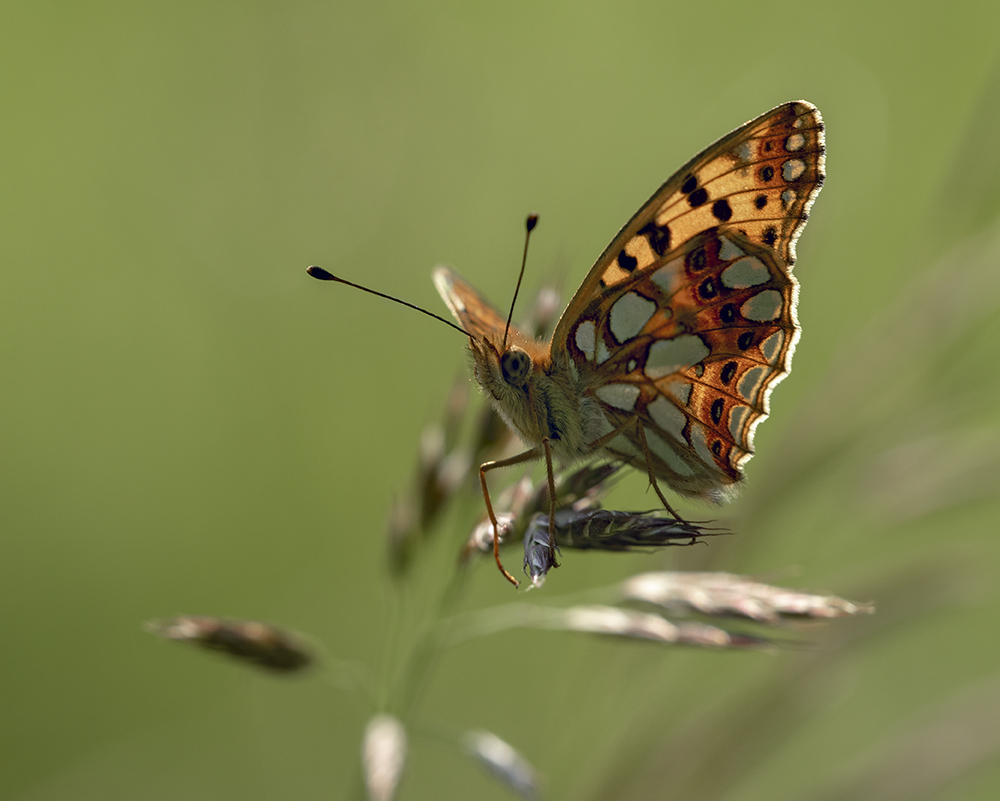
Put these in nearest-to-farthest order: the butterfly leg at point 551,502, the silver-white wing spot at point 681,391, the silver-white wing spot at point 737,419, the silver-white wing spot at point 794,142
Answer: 1. the butterfly leg at point 551,502
2. the silver-white wing spot at point 794,142
3. the silver-white wing spot at point 737,419
4. the silver-white wing spot at point 681,391

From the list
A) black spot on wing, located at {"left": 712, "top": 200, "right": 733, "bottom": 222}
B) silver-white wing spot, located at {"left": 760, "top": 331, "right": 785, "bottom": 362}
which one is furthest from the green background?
black spot on wing, located at {"left": 712, "top": 200, "right": 733, "bottom": 222}

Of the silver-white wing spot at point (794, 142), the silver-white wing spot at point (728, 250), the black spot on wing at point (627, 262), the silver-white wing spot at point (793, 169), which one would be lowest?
the black spot on wing at point (627, 262)

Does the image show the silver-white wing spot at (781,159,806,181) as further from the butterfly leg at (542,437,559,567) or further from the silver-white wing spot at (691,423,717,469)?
the butterfly leg at (542,437,559,567)

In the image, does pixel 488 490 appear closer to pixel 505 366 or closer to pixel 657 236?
pixel 505 366

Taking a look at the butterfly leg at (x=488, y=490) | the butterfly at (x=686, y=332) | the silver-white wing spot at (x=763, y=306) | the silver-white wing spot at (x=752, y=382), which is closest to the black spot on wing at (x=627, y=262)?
the butterfly at (x=686, y=332)

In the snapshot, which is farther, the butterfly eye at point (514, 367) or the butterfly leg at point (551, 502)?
the butterfly eye at point (514, 367)

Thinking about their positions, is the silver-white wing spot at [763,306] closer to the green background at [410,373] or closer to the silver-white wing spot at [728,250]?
the silver-white wing spot at [728,250]

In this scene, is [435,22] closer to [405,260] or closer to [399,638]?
[405,260]

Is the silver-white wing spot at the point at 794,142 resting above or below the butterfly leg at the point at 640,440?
above
